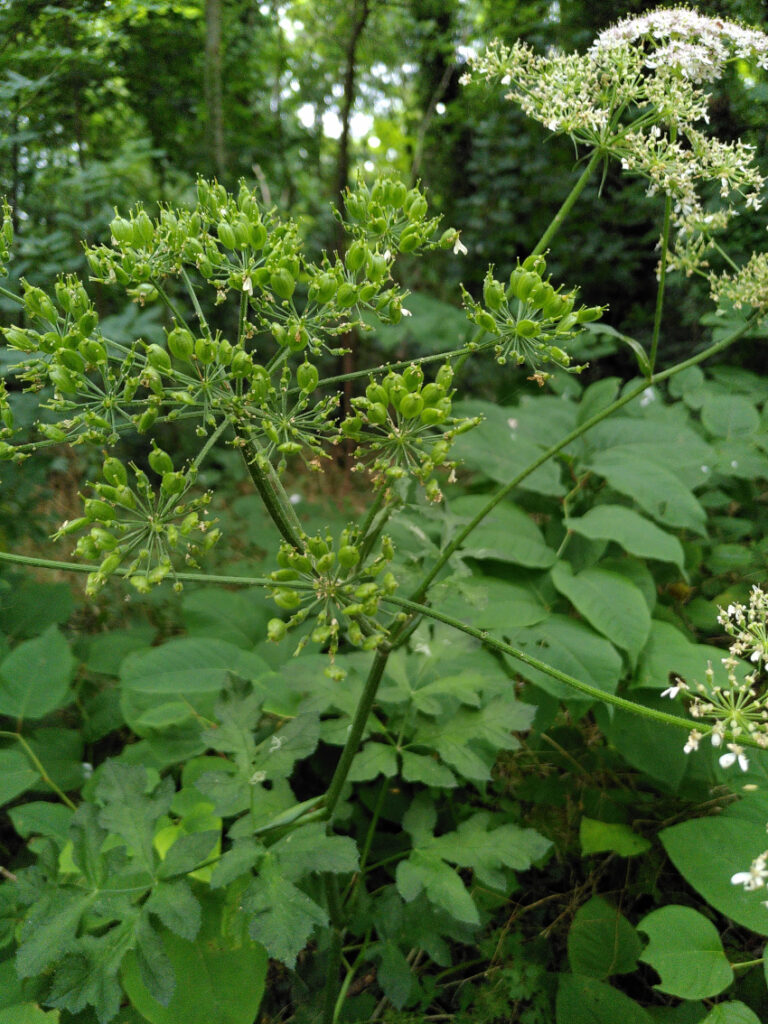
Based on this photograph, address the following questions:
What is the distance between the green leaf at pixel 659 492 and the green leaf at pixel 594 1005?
49.8 inches

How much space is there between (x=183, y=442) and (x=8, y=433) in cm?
338

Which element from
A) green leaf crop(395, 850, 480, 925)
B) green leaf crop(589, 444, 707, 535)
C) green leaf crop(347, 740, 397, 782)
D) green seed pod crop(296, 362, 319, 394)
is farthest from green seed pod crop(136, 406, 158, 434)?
green leaf crop(589, 444, 707, 535)

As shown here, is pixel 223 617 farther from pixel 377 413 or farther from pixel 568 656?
pixel 377 413

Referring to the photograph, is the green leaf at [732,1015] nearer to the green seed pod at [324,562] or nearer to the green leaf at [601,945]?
the green leaf at [601,945]

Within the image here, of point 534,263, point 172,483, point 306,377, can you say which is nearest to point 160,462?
point 172,483

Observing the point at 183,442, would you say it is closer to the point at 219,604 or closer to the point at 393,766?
the point at 219,604

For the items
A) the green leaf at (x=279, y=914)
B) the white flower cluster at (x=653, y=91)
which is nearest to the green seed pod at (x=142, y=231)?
the white flower cluster at (x=653, y=91)

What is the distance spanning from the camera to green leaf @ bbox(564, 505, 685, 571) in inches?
80.0

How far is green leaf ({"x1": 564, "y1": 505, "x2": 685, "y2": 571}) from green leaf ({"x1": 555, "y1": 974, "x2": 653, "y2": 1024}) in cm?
106

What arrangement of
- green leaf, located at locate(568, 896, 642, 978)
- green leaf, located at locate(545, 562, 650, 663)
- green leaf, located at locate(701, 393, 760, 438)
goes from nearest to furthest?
green leaf, located at locate(568, 896, 642, 978) → green leaf, located at locate(545, 562, 650, 663) → green leaf, located at locate(701, 393, 760, 438)

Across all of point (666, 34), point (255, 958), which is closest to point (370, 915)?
point (255, 958)

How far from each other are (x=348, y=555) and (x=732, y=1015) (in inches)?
41.1

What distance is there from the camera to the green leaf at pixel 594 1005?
1432 millimetres

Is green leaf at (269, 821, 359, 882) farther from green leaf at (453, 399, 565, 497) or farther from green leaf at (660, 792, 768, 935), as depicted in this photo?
green leaf at (453, 399, 565, 497)
